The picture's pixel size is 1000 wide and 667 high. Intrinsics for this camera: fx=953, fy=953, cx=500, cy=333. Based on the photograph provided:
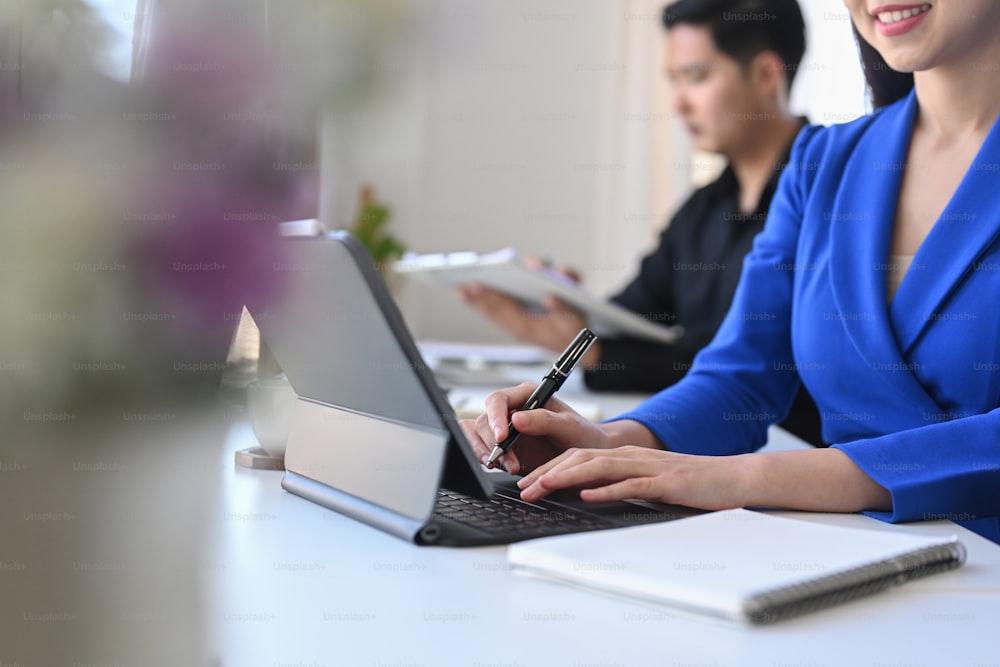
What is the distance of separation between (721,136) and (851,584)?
81.8 inches

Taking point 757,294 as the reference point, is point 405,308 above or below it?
below

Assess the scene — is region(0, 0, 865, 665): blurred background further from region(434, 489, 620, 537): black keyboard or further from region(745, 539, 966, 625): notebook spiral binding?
region(434, 489, 620, 537): black keyboard

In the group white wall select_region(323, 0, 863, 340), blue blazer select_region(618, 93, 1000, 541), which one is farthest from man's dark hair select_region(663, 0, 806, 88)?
blue blazer select_region(618, 93, 1000, 541)

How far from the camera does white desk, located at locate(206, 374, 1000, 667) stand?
0.50 meters

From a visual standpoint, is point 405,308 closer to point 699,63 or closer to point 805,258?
point 699,63

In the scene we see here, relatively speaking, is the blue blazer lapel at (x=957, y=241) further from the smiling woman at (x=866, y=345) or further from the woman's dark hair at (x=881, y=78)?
the woman's dark hair at (x=881, y=78)

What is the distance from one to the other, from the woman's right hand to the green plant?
1400 millimetres

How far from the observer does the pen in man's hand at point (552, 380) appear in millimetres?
952

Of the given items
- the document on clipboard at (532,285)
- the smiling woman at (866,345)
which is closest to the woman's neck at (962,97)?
the smiling woman at (866,345)

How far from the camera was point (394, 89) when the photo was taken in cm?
20

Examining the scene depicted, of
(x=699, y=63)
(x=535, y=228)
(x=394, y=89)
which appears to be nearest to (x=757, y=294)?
(x=394, y=89)

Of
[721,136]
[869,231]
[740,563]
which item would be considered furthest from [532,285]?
[740,563]

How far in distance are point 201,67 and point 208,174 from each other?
1 centimetres

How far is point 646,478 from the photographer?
2.71ft
